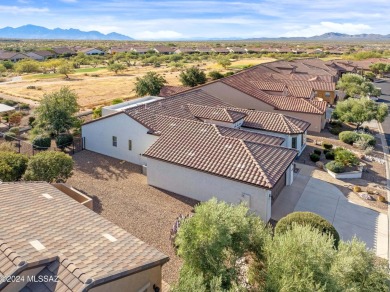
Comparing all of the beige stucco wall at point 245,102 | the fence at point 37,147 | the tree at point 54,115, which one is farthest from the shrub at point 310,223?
the beige stucco wall at point 245,102

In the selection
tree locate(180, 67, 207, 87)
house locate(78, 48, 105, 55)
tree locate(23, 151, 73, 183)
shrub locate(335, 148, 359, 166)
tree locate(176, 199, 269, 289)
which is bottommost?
shrub locate(335, 148, 359, 166)

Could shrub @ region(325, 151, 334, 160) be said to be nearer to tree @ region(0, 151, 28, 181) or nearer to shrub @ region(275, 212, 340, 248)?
shrub @ region(275, 212, 340, 248)

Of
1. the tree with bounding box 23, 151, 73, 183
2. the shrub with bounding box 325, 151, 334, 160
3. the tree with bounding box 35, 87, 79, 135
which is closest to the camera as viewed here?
A: the tree with bounding box 23, 151, 73, 183

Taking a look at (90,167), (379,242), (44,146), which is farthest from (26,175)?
(379,242)

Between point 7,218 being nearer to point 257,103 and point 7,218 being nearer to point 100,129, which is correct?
point 100,129

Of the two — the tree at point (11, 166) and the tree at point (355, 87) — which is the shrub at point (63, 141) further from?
the tree at point (355, 87)

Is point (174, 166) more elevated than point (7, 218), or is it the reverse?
point (7, 218)

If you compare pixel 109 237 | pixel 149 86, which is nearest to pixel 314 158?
pixel 109 237

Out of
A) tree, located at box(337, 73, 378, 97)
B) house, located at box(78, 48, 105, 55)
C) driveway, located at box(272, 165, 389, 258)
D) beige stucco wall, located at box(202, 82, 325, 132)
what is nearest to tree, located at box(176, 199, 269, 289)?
driveway, located at box(272, 165, 389, 258)
